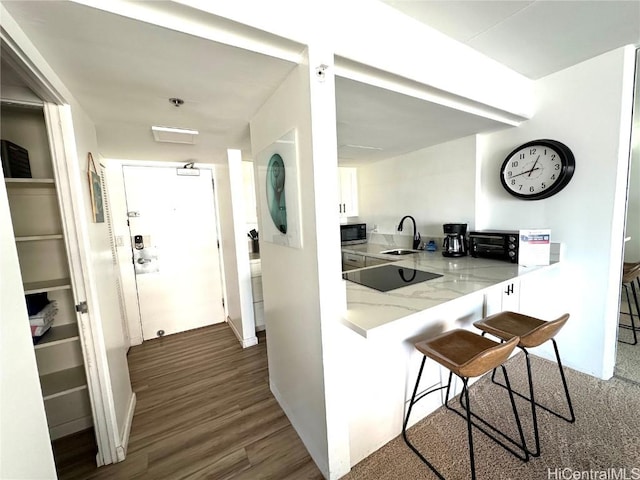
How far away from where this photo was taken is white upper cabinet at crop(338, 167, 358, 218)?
3.77 meters

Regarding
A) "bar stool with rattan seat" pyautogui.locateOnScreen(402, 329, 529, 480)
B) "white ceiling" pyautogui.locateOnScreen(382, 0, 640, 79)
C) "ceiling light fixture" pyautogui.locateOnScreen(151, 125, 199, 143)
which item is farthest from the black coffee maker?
"ceiling light fixture" pyautogui.locateOnScreen(151, 125, 199, 143)

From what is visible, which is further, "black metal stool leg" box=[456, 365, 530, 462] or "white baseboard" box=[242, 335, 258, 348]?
"white baseboard" box=[242, 335, 258, 348]

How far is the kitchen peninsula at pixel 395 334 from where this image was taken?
123 cm

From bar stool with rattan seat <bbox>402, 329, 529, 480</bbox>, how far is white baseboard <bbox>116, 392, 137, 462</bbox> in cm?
167

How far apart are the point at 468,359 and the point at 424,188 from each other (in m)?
2.08

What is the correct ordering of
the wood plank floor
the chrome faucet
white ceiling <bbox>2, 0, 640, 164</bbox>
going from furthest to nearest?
the chrome faucet → the wood plank floor → white ceiling <bbox>2, 0, 640, 164</bbox>

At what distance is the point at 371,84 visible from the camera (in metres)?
1.34

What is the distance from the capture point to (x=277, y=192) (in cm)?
152

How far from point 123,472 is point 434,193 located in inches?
129

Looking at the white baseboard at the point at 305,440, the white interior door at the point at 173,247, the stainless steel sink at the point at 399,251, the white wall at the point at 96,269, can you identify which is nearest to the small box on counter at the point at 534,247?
the stainless steel sink at the point at 399,251

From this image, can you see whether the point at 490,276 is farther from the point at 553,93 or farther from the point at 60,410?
the point at 60,410

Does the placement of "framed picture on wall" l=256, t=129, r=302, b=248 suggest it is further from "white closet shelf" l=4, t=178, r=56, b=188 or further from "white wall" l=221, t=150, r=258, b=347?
"white closet shelf" l=4, t=178, r=56, b=188

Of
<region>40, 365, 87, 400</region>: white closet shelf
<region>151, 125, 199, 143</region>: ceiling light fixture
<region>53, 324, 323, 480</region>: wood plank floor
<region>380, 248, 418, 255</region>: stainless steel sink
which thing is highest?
<region>151, 125, 199, 143</region>: ceiling light fixture

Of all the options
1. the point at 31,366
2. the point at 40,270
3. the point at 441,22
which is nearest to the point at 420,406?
the point at 31,366
